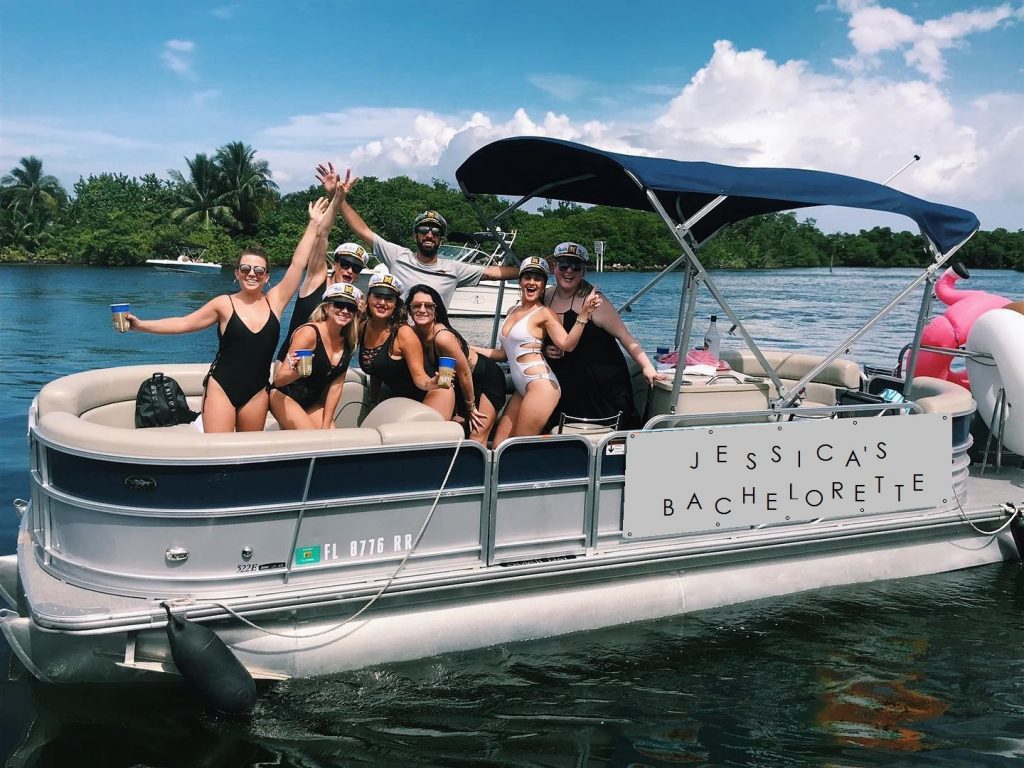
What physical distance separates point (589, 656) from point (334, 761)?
151cm

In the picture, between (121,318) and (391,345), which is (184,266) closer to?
(121,318)

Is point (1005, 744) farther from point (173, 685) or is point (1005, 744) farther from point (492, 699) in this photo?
point (173, 685)

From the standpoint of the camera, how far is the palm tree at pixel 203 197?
58.8 metres

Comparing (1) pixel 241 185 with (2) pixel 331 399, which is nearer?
(2) pixel 331 399

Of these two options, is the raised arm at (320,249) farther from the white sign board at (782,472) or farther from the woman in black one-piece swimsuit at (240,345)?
the white sign board at (782,472)

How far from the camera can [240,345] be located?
460 centimetres

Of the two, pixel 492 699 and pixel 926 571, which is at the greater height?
pixel 926 571

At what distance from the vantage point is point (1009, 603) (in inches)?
220

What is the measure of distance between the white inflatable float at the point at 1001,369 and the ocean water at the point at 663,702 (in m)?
1.13

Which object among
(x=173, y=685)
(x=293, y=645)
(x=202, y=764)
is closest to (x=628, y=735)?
(x=293, y=645)

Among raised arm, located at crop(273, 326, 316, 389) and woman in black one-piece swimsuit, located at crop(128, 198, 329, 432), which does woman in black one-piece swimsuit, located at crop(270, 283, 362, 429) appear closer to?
raised arm, located at crop(273, 326, 316, 389)

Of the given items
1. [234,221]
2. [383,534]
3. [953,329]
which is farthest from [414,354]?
[234,221]

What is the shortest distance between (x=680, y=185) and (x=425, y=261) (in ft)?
6.00

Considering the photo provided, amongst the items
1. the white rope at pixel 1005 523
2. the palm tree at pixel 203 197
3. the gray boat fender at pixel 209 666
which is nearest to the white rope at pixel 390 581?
the gray boat fender at pixel 209 666
